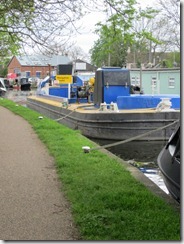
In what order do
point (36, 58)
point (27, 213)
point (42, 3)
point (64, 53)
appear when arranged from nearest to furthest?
point (27, 213)
point (42, 3)
point (64, 53)
point (36, 58)

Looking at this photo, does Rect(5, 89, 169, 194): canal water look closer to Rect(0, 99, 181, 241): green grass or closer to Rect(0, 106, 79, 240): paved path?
Rect(0, 99, 181, 241): green grass

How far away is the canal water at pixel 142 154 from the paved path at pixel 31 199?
2819 millimetres

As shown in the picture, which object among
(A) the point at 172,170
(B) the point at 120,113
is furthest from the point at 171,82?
(A) the point at 172,170

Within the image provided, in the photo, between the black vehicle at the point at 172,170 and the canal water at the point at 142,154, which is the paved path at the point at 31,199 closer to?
the black vehicle at the point at 172,170

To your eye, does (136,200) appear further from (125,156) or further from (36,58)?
(125,156)

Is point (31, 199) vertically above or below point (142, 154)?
above

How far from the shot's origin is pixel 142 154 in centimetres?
1390

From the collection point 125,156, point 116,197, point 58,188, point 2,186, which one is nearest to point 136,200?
point 116,197

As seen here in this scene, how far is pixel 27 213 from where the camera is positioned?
543 cm

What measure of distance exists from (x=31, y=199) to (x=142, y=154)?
26.8ft

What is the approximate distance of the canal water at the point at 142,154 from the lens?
11320 mm

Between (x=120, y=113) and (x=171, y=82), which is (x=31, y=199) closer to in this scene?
(x=120, y=113)

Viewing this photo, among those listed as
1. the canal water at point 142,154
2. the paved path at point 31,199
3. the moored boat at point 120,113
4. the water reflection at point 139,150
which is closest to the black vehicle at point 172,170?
the paved path at point 31,199

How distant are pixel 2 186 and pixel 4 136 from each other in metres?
7.00
